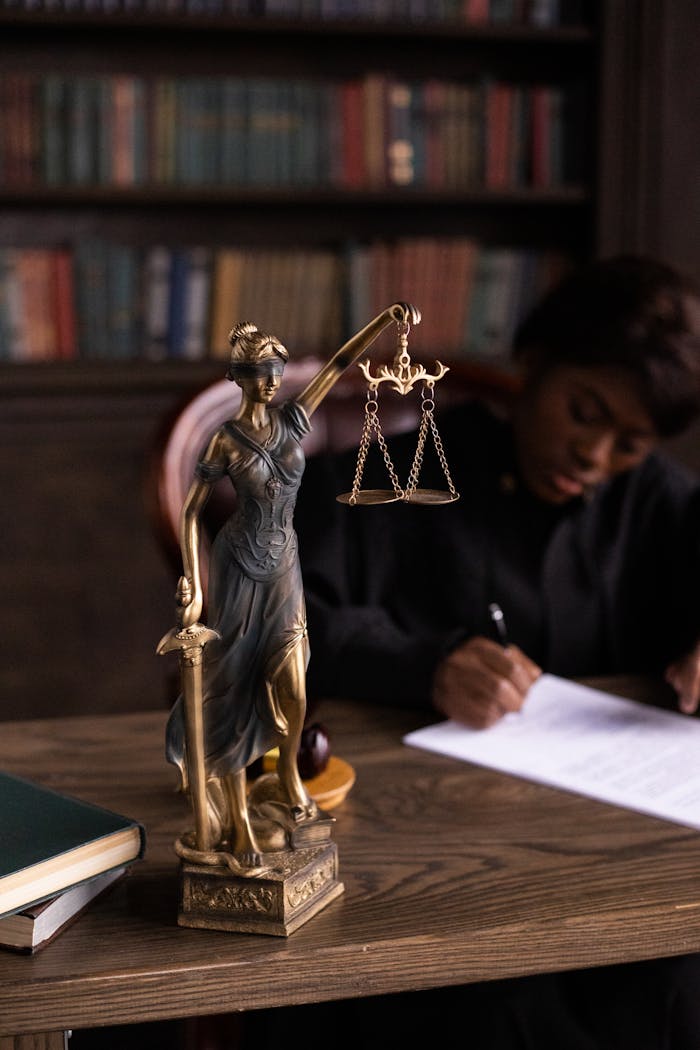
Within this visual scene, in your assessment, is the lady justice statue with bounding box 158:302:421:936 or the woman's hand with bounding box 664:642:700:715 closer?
the lady justice statue with bounding box 158:302:421:936

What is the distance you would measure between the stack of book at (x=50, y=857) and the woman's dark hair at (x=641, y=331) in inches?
36.5

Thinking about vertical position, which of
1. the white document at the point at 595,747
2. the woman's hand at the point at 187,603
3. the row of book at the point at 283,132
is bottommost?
the white document at the point at 595,747

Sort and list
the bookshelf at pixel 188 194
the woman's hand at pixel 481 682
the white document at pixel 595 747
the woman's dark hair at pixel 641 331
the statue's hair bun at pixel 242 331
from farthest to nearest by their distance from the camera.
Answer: the bookshelf at pixel 188 194 < the woman's dark hair at pixel 641 331 < the woman's hand at pixel 481 682 < the white document at pixel 595 747 < the statue's hair bun at pixel 242 331

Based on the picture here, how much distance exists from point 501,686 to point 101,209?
7.14 ft

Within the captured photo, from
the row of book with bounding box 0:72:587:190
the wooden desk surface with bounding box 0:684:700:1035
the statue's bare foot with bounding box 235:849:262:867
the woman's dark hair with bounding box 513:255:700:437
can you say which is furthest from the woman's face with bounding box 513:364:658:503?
the row of book with bounding box 0:72:587:190

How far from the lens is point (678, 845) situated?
3.39 ft

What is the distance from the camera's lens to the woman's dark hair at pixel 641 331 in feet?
5.12

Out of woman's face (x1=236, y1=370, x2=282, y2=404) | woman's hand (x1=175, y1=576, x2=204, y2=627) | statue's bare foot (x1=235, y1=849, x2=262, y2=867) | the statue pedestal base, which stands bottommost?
the statue pedestal base

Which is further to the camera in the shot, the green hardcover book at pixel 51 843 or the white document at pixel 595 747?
the white document at pixel 595 747

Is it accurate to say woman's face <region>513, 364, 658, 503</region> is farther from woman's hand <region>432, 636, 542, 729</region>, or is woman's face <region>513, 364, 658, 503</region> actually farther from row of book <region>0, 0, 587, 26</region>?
row of book <region>0, 0, 587, 26</region>

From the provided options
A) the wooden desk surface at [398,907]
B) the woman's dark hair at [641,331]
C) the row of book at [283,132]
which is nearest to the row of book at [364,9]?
the row of book at [283,132]

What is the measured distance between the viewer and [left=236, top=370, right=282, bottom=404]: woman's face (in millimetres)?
815

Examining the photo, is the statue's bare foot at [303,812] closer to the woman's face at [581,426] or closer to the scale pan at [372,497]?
the scale pan at [372,497]

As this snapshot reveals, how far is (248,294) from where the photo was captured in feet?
9.87
